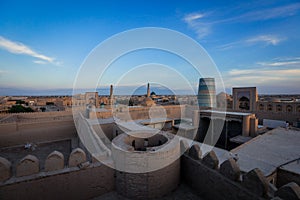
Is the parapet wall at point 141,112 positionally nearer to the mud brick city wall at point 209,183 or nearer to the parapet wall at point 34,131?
the parapet wall at point 34,131

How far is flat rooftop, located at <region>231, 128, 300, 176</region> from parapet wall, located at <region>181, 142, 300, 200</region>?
1.74 meters

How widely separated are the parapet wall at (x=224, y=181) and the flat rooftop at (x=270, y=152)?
5.72 feet

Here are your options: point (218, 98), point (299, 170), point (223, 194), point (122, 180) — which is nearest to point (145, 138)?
point (122, 180)

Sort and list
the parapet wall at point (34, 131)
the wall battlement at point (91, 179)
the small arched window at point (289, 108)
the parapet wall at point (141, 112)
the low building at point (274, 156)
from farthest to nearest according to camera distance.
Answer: the small arched window at point (289, 108)
the parapet wall at point (141, 112)
the parapet wall at point (34, 131)
the low building at point (274, 156)
the wall battlement at point (91, 179)

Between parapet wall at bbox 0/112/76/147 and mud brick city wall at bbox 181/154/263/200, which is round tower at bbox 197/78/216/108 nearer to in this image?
parapet wall at bbox 0/112/76/147

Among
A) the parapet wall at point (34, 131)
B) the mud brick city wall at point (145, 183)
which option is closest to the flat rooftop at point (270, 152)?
the mud brick city wall at point (145, 183)

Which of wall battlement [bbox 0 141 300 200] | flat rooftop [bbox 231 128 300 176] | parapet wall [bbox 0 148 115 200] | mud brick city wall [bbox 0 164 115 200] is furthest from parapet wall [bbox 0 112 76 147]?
flat rooftop [bbox 231 128 300 176]

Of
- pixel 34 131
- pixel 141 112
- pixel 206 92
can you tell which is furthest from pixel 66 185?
pixel 206 92

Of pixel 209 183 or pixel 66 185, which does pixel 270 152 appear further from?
pixel 66 185

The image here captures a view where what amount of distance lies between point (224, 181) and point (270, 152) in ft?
14.1

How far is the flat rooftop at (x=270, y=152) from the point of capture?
5.63 metres

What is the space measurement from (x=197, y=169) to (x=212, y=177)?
1.85 ft

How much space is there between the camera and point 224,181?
3.89m

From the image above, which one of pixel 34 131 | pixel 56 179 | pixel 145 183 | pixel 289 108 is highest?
pixel 289 108
